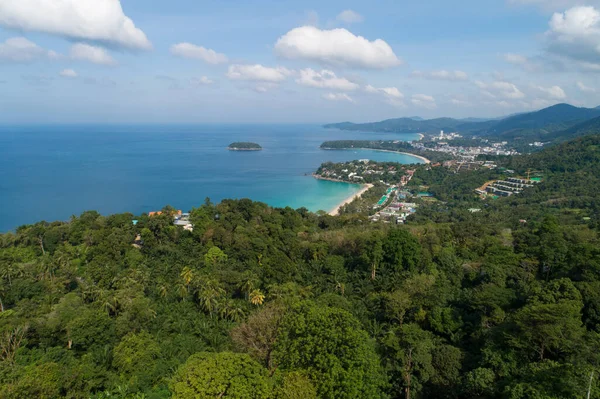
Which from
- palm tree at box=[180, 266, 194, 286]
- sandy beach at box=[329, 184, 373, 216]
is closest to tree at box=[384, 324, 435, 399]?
palm tree at box=[180, 266, 194, 286]

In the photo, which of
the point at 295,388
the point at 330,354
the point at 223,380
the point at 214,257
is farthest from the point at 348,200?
the point at 223,380

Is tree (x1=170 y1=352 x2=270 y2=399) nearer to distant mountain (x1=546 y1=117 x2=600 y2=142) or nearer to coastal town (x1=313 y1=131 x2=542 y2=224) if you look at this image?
coastal town (x1=313 y1=131 x2=542 y2=224)

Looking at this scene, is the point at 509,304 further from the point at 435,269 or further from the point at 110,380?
the point at 110,380

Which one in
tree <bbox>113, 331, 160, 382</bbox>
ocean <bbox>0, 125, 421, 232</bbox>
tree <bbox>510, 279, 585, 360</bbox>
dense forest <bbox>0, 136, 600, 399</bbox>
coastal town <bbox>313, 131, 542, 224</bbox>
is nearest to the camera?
dense forest <bbox>0, 136, 600, 399</bbox>

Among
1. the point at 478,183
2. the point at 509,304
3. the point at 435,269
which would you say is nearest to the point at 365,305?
the point at 435,269

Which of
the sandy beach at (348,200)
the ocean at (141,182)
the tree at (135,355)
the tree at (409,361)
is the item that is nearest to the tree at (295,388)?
the tree at (409,361)

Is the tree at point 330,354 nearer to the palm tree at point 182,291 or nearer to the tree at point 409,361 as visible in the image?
the tree at point 409,361
